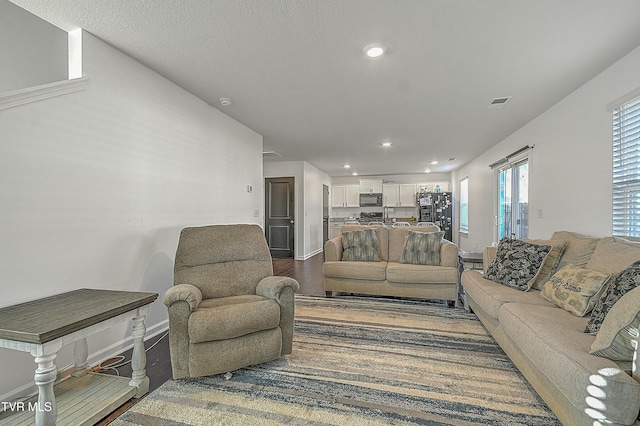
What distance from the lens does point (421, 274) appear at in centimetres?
345

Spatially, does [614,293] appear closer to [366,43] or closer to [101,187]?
[366,43]

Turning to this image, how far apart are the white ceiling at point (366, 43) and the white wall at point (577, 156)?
0.16 m

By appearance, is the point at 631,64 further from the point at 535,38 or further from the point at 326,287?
the point at 326,287

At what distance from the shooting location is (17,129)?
171 centimetres

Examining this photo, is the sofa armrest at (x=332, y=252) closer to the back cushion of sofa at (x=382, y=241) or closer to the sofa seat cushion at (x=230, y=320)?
the back cushion of sofa at (x=382, y=241)

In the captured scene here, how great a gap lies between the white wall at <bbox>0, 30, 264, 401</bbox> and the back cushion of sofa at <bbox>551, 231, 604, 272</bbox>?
11.8 ft

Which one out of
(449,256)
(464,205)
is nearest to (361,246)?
(449,256)

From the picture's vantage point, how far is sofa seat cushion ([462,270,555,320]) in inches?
86.0

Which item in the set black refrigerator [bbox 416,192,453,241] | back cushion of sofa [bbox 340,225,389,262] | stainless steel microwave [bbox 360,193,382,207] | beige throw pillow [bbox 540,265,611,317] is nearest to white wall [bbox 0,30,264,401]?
back cushion of sofa [bbox 340,225,389,262]

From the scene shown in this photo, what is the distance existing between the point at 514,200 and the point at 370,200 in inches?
186

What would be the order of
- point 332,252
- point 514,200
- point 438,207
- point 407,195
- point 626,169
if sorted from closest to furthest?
point 626,169 → point 332,252 → point 514,200 → point 438,207 → point 407,195

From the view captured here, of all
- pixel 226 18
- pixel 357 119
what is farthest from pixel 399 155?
pixel 226 18

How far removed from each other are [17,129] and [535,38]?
3478 mm

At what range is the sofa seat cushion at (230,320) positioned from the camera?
1.81m
